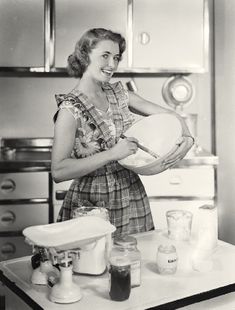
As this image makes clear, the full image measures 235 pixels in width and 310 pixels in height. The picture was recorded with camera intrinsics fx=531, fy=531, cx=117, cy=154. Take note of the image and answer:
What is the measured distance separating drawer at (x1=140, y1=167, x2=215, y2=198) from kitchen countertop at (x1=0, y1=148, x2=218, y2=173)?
0.05 m

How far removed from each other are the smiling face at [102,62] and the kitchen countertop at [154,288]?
76cm

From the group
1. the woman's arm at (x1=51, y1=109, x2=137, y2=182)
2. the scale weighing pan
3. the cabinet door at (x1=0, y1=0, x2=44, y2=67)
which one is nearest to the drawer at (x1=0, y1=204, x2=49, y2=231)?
the cabinet door at (x1=0, y1=0, x2=44, y2=67)

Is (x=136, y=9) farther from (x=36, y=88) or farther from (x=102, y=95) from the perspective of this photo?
(x=102, y=95)

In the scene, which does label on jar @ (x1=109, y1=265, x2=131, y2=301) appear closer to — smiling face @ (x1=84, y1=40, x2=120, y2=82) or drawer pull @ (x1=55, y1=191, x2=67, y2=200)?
smiling face @ (x1=84, y1=40, x2=120, y2=82)

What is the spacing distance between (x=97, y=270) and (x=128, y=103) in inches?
36.4

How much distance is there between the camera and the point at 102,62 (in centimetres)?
203

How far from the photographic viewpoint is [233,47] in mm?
3129

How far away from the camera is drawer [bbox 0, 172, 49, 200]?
2914mm

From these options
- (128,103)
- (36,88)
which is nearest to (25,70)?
(36,88)

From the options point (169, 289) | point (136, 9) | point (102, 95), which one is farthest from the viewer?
point (136, 9)

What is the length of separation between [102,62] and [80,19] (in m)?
1.22

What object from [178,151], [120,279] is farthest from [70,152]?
[120,279]

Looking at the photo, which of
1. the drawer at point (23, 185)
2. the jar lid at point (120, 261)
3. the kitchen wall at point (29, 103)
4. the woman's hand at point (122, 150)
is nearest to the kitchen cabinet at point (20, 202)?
the drawer at point (23, 185)

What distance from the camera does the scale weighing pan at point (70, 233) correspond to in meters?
1.22
